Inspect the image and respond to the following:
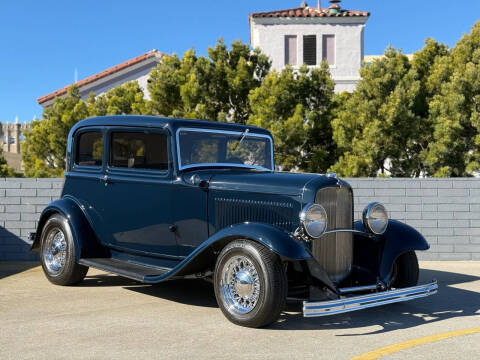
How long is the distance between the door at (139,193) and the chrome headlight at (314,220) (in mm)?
1572

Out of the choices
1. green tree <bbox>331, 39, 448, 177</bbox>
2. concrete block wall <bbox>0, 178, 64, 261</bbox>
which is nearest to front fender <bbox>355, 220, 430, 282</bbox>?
concrete block wall <bbox>0, 178, 64, 261</bbox>

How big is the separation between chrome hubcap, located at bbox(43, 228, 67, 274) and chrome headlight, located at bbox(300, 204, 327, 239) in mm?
3165

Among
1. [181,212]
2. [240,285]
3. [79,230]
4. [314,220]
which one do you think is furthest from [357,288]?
Answer: [79,230]

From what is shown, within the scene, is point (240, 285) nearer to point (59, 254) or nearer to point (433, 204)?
point (59, 254)

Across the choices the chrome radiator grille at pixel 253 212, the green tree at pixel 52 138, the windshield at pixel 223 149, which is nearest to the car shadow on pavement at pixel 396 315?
the chrome radiator grille at pixel 253 212

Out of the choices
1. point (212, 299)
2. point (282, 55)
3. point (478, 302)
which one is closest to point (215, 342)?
point (212, 299)

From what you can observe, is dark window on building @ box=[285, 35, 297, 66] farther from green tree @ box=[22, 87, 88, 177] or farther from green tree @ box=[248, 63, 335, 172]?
green tree @ box=[22, 87, 88, 177]

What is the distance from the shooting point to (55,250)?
23.2ft

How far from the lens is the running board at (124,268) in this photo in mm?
5867

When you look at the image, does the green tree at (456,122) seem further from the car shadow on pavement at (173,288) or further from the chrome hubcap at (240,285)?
the chrome hubcap at (240,285)

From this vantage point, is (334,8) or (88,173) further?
(334,8)

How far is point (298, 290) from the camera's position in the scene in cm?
563

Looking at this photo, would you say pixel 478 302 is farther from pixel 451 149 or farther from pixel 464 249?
pixel 451 149

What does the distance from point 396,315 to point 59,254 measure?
389 cm
